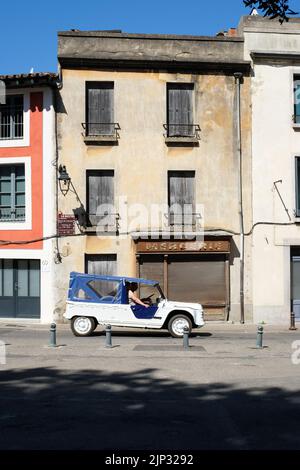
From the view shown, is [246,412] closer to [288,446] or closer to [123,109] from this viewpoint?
[288,446]

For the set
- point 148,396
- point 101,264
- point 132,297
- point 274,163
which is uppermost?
point 274,163

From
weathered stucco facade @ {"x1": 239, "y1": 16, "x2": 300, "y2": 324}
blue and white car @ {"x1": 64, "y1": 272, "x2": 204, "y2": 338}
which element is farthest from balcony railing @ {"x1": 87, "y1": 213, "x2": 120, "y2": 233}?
weathered stucco facade @ {"x1": 239, "y1": 16, "x2": 300, "y2": 324}

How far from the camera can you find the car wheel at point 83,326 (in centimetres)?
1783

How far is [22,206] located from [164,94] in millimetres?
6709

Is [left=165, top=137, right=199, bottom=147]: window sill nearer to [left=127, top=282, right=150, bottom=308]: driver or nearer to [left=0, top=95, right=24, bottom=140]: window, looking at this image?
[left=0, top=95, right=24, bottom=140]: window

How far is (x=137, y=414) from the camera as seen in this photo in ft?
28.0

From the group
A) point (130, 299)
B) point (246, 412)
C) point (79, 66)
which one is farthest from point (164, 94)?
point (246, 412)

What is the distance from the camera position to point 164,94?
22.9m

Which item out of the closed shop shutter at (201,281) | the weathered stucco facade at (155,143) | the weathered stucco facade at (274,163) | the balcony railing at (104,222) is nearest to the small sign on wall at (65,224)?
the weathered stucco facade at (155,143)

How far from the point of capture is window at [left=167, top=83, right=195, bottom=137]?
75.7ft

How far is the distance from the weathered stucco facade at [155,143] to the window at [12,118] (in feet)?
5.29

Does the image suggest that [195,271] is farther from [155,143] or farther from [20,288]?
[20,288]

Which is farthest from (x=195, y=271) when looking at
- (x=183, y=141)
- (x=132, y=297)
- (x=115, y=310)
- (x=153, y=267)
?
(x=115, y=310)

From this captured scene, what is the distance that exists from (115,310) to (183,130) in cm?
857
